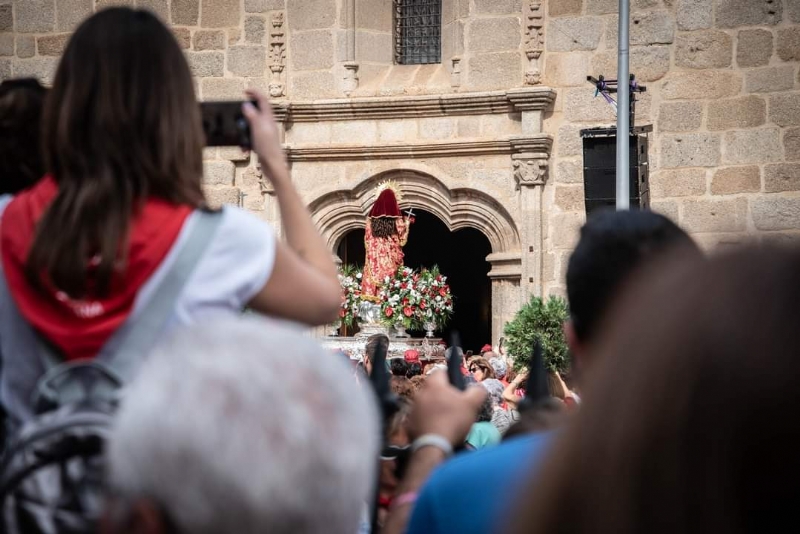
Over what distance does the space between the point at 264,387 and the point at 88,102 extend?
1.08 m

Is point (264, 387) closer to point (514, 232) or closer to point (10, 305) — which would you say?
point (10, 305)

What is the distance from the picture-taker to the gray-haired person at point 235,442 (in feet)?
3.91

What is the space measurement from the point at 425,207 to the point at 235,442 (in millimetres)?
15340

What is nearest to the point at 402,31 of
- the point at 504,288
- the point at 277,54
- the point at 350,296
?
the point at 277,54

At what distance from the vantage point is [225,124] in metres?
2.42

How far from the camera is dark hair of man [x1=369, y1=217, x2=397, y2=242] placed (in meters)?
15.8

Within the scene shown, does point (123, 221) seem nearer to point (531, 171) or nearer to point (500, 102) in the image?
point (531, 171)

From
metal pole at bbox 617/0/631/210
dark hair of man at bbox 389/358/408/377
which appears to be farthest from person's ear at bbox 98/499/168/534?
metal pole at bbox 617/0/631/210

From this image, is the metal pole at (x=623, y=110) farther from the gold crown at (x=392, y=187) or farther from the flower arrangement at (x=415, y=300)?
the gold crown at (x=392, y=187)

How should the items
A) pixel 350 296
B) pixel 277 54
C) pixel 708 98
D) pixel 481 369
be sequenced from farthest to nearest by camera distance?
1. pixel 277 54
2. pixel 708 98
3. pixel 350 296
4. pixel 481 369

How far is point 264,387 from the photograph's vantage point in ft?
4.06

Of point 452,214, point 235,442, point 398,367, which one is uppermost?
point 452,214

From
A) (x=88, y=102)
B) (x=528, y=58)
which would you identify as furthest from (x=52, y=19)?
(x=88, y=102)

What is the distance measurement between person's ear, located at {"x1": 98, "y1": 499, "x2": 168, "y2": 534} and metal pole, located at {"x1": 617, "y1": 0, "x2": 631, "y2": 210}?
12041 millimetres
